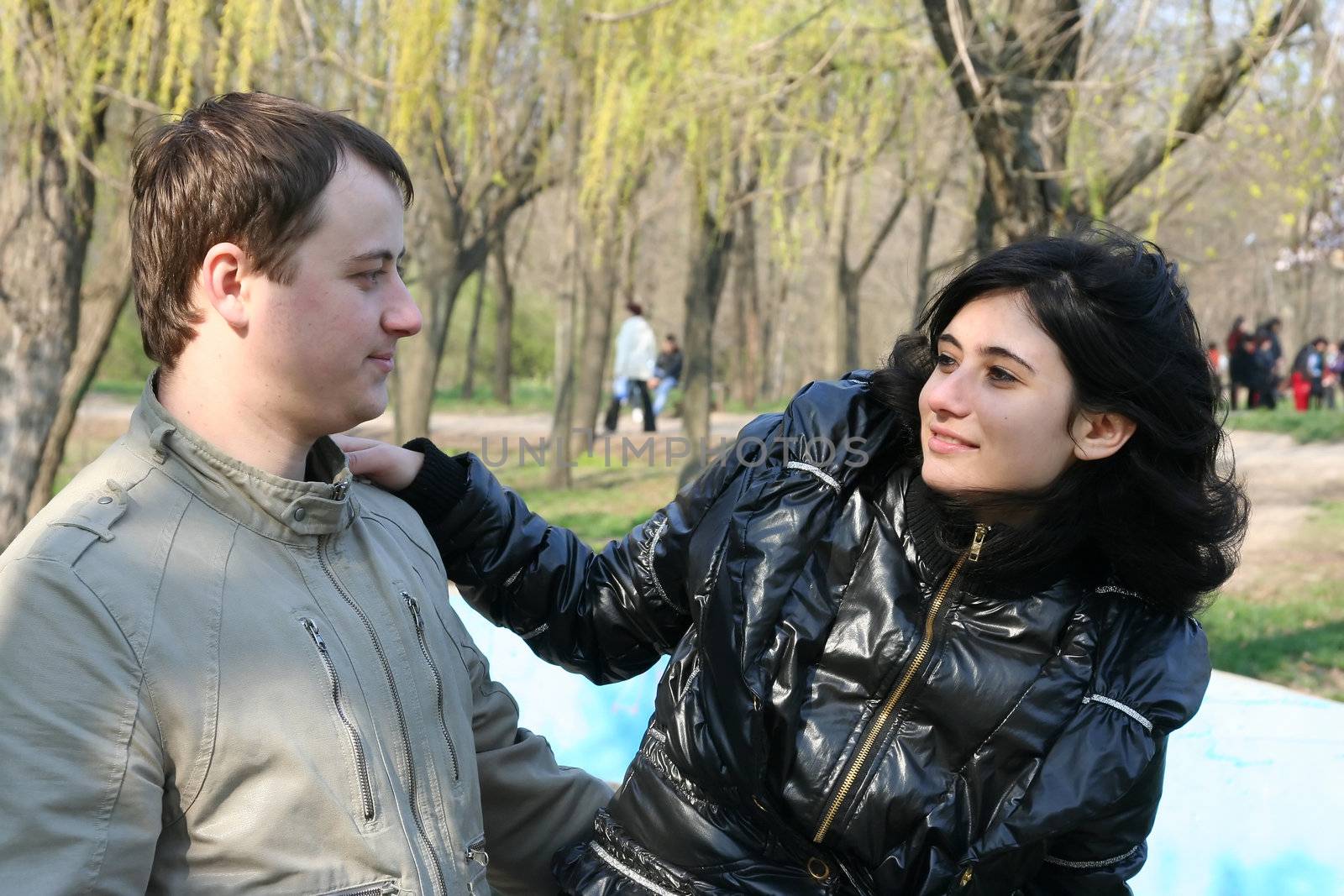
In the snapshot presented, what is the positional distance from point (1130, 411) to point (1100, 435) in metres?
0.07

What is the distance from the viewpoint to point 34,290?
5.82 m

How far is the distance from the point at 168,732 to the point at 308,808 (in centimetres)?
20

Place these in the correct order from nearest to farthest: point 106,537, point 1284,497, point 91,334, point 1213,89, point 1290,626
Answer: point 106,537 → point 1213,89 → point 91,334 → point 1290,626 → point 1284,497

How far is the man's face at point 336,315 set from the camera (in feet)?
5.66

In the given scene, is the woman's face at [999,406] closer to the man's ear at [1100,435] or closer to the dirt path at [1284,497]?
the man's ear at [1100,435]

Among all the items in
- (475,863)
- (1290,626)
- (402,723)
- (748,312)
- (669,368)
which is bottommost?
(669,368)

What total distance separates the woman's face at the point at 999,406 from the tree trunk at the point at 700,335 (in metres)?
8.27

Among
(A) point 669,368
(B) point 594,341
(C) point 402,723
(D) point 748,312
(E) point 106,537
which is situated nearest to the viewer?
(E) point 106,537

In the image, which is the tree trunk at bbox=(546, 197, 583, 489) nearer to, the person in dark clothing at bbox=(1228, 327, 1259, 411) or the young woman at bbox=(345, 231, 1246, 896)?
the young woman at bbox=(345, 231, 1246, 896)

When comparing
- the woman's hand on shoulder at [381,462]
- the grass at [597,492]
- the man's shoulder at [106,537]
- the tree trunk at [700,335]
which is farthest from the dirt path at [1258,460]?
the man's shoulder at [106,537]

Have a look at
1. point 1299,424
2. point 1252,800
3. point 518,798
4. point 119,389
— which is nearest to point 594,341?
point 1299,424

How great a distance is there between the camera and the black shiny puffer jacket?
1.93 m

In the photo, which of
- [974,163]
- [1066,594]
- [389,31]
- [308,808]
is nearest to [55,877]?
[308,808]

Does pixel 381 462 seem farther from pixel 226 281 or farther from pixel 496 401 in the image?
pixel 496 401
